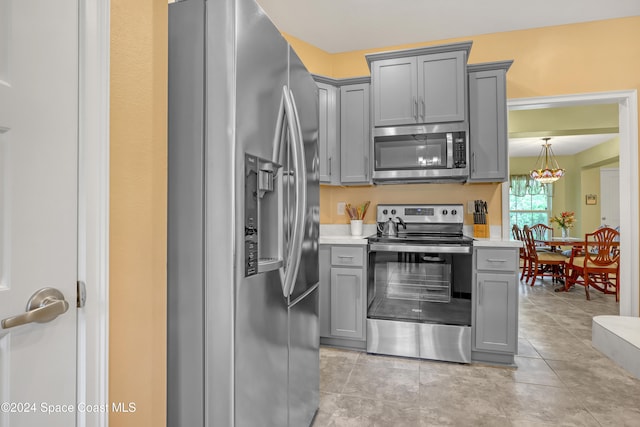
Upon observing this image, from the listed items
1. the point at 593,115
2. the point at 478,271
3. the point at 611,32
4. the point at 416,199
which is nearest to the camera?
the point at 478,271

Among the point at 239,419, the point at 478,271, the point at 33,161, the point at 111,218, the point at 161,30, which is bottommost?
the point at 239,419

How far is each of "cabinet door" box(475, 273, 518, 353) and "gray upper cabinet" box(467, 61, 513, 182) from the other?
2.87 feet

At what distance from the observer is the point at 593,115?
4.83 meters

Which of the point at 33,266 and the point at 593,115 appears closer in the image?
A: the point at 33,266

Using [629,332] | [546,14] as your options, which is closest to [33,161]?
[629,332]

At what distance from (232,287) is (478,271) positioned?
2212 millimetres

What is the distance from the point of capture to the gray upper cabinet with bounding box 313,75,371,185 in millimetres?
3182

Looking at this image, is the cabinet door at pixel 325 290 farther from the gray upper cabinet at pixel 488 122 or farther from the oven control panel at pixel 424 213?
the gray upper cabinet at pixel 488 122

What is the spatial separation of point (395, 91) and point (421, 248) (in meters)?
→ 1.39

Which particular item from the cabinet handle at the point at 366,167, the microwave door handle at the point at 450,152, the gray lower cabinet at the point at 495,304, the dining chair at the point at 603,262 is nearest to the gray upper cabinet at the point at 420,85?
the microwave door handle at the point at 450,152

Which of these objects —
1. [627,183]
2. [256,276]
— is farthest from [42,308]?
[627,183]

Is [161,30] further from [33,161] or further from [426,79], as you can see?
[426,79]

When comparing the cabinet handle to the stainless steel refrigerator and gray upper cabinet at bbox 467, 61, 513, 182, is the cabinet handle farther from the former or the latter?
the stainless steel refrigerator

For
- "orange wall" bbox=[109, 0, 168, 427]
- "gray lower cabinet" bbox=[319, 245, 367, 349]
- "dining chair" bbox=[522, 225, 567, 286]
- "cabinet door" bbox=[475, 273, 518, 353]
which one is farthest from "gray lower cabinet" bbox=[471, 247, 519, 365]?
"dining chair" bbox=[522, 225, 567, 286]
